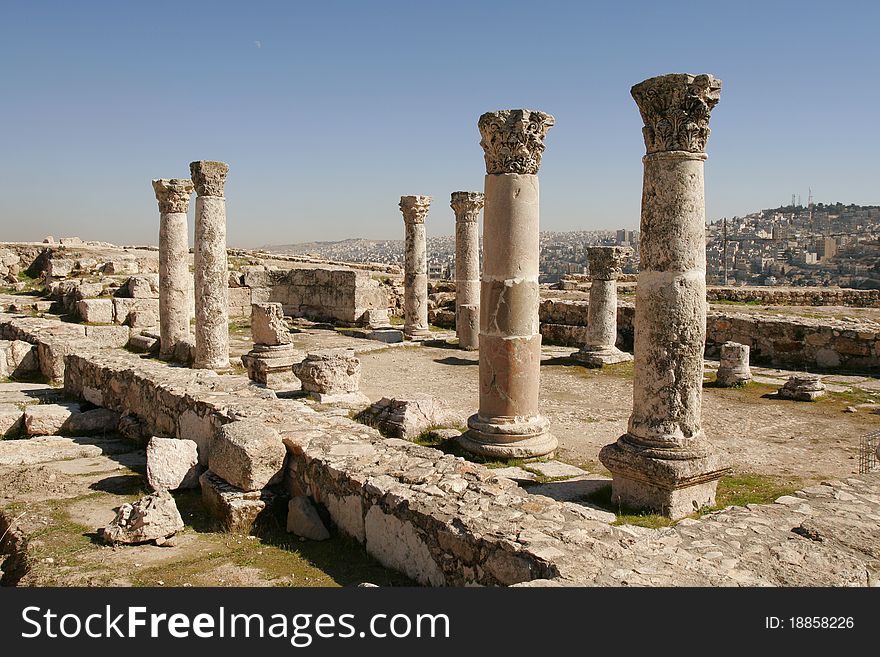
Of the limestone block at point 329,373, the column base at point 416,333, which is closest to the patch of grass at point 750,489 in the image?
the limestone block at point 329,373

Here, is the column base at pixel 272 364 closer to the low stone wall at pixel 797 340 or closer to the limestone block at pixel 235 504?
the limestone block at pixel 235 504

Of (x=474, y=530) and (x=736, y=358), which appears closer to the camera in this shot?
(x=474, y=530)

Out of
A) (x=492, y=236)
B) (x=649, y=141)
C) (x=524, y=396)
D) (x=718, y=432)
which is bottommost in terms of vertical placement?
Answer: (x=718, y=432)

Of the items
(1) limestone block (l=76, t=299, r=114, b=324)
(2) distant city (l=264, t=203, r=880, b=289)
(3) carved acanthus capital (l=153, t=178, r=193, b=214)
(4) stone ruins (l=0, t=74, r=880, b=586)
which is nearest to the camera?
(4) stone ruins (l=0, t=74, r=880, b=586)

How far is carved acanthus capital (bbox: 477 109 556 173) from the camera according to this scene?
28.6ft

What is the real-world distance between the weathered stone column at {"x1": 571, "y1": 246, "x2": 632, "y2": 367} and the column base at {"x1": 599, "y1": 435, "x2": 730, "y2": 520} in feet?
31.6

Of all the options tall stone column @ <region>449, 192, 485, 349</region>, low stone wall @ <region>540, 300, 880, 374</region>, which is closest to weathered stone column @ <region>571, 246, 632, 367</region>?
low stone wall @ <region>540, 300, 880, 374</region>

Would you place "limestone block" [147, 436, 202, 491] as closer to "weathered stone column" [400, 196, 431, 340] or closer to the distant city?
"weathered stone column" [400, 196, 431, 340]

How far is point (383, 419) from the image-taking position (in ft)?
30.8

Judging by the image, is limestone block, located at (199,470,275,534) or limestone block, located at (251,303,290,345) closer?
limestone block, located at (199,470,275,534)

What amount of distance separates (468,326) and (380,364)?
313 centimetres

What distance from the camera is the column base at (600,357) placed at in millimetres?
15984
